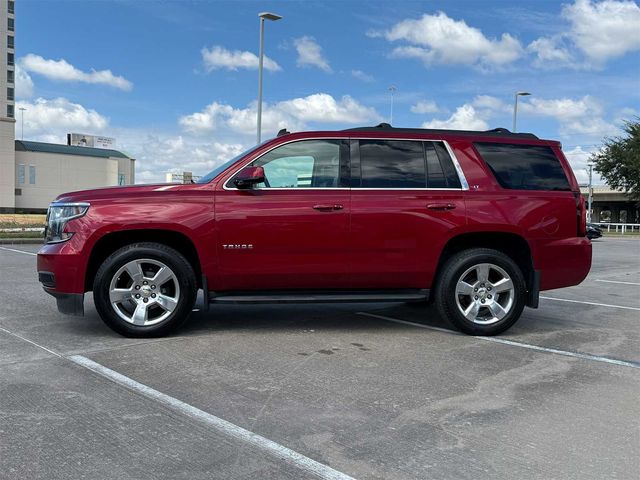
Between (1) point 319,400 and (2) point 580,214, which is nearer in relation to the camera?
(1) point 319,400

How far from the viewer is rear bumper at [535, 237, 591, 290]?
5957 mm

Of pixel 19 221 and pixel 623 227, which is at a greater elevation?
pixel 623 227

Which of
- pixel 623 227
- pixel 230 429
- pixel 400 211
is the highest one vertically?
pixel 400 211

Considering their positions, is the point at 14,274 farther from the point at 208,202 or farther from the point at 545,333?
the point at 545,333

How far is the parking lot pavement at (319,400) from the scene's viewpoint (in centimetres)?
310

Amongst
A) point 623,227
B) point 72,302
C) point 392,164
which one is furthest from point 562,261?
point 623,227

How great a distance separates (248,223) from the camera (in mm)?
5508

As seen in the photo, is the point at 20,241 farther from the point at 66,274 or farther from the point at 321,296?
the point at 321,296

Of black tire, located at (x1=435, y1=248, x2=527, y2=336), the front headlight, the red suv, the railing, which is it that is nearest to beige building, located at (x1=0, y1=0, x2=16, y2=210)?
the railing

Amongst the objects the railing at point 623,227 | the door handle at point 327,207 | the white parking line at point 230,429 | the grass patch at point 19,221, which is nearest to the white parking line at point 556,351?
the door handle at point 327,207

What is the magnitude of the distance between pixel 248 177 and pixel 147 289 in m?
1.43

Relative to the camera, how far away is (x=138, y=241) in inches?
223

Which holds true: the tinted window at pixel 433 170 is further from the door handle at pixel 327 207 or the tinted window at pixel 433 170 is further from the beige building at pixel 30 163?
the beige building at pixel 30 163

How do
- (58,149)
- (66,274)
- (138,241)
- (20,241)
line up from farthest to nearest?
(58,149), (20,241), (138,241), (66,274)
